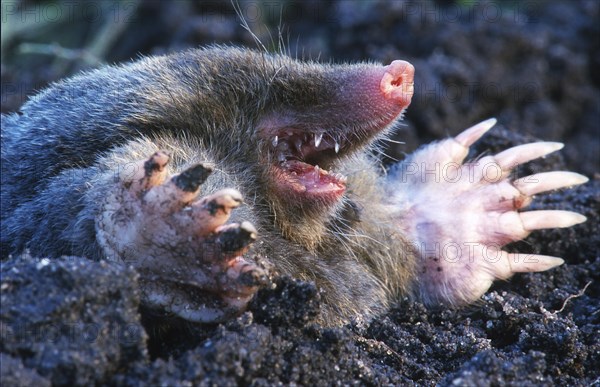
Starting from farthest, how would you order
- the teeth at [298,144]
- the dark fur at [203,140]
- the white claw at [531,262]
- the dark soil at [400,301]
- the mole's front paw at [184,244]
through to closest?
the white claw at [531,262], the teeth at [298,144], the dark fur at [203,140], the mole's front paw at [184,244], the dark soil at [400,301]

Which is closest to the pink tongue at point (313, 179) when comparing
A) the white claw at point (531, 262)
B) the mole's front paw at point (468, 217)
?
the mole's front paw at point (468, 217)

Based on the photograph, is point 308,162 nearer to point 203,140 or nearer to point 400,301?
point 203,140

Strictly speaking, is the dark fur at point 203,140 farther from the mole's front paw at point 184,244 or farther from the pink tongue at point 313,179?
the mole's front paw at point 184,244

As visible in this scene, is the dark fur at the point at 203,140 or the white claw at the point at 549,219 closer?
the dark fur at the point at 203,140

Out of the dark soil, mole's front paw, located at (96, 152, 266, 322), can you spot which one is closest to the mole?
mole's front paw, located at (96, 152, 266, 322)

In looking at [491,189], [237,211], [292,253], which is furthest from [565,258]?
[237,211]

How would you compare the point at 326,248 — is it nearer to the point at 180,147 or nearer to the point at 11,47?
the point at 180,147

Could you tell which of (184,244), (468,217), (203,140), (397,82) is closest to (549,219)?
(468,217)
